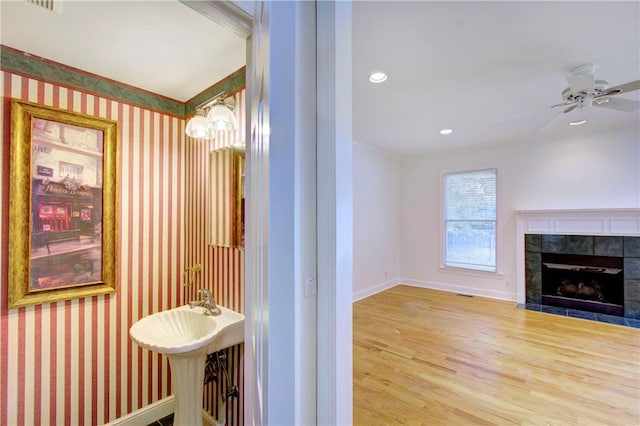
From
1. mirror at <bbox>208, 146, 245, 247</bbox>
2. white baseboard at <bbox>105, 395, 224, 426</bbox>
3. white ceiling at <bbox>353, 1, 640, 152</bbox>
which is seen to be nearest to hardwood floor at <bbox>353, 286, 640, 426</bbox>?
white baseboard at <bbox>105, 395, 224, 426</bbox>

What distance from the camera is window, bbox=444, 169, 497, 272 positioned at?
4617 millimetres

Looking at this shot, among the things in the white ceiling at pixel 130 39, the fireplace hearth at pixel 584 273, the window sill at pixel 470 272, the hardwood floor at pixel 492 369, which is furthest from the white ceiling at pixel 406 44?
the window sill at pixel 470 272

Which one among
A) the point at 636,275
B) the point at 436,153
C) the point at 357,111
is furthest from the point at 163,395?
Result: the point at 636,275

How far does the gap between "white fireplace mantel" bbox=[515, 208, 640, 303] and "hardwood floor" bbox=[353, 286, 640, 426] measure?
37.6 inches

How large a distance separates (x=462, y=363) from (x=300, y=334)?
2176 mm

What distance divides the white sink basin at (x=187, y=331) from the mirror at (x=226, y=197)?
46cm

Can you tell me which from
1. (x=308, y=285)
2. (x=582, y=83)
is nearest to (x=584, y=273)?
(x=582, y=83)

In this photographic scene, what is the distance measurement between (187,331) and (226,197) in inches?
36.2

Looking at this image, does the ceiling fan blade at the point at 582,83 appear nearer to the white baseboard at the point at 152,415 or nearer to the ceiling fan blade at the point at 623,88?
the ceiling fan blade at the point at 623,88

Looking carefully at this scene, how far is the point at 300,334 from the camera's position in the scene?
105 cm

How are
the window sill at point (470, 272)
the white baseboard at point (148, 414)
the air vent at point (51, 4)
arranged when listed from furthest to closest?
the window sill at point (470, 272)
the white baseboard at point (148, 414)
the air vent at point (51, 4)

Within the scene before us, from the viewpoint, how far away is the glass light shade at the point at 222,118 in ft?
5.44

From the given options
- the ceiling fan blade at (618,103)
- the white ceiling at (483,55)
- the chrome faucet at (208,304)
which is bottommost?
the chrome faucet at (208,304)

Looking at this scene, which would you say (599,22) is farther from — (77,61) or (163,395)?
(163,395)
